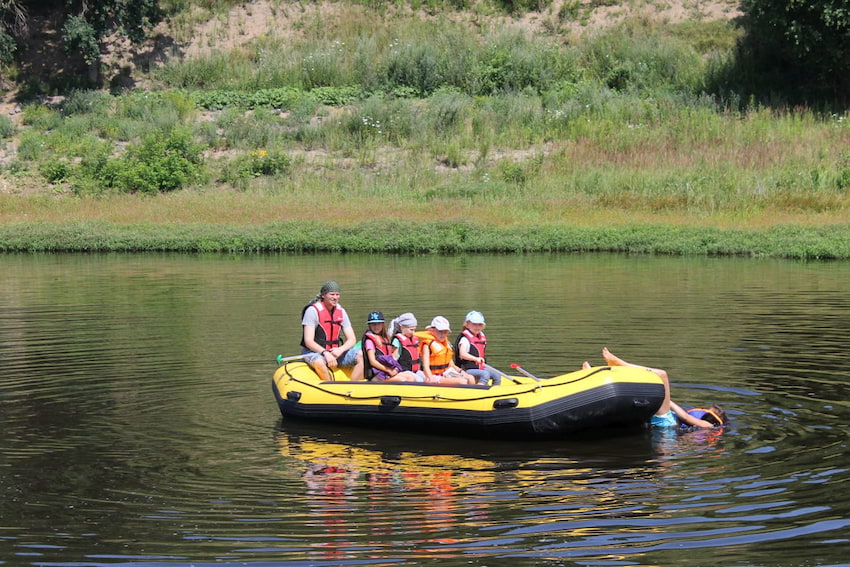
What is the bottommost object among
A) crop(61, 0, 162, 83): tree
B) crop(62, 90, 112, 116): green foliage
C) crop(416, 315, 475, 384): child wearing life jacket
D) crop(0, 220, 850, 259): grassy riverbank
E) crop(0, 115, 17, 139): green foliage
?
A: crop(0, 220, 850, 259): grassy riverbank

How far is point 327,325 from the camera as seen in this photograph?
13.6m

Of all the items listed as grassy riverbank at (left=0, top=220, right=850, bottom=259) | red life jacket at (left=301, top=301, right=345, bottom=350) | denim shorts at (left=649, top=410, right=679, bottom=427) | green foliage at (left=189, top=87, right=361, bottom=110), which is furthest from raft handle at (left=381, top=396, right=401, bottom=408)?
green foliage at (left=189, top=87, right=361, bottom=110)

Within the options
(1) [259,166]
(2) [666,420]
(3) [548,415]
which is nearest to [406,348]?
(3) [548,415]

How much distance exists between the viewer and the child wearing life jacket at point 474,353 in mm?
12695

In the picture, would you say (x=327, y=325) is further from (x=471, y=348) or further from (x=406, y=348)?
(x=471, y=348)

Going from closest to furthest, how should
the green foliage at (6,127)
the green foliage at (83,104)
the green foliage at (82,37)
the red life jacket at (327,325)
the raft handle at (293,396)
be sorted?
the raft handle at (293,396) < the red life jacket at (327,325) < the green foliage at (6,127) < the green foliage at (82,37) < the green foliage at (83,104)

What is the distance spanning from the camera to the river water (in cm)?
845

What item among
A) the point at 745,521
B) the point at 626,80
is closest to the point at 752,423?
the point at 745,521

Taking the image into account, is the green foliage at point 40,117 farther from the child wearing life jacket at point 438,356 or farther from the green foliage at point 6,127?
the child wearing life jacket at point 438,356

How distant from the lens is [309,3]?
49.1m

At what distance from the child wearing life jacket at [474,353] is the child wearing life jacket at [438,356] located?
0.10 metres

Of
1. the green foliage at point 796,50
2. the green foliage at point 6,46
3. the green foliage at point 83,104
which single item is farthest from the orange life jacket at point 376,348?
the green foliage at point 6,46

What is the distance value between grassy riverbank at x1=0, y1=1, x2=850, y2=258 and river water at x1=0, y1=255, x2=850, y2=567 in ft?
35.1

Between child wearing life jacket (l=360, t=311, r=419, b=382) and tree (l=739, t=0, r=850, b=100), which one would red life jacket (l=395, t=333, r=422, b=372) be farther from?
tree (l=739, t=0, r=850, b=100)
